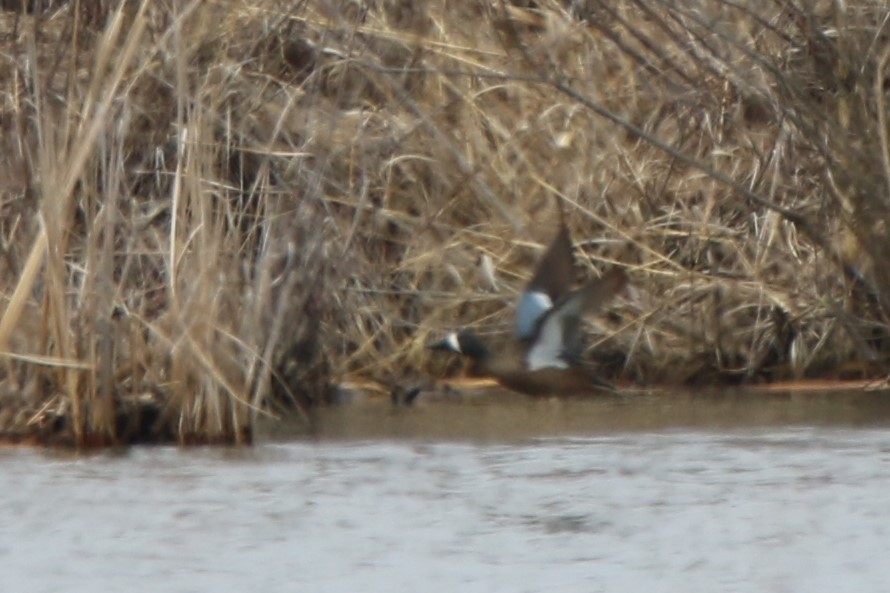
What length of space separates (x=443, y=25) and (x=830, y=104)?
224 centimetres

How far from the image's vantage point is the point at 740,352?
8336mm

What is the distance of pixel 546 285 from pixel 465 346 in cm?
41

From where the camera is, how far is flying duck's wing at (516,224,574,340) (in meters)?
8.02

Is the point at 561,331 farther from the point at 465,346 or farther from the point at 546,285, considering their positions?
the point at 465,346

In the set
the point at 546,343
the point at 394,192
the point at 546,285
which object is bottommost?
the point at 546,343

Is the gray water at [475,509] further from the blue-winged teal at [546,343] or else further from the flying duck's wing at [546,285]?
the flying duck's wing at [546,285]

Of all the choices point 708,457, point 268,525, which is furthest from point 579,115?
point 268,525

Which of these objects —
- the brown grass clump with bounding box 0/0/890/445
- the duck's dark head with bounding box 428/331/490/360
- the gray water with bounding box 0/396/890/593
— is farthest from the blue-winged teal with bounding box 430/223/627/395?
the gray water with bounding box 0/396/890/593

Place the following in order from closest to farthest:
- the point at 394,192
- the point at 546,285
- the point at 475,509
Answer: the point at 475,509 < the point at 546,285 < the point at 394,192

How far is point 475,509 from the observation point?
5.67m

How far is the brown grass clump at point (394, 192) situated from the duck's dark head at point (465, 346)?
325mm

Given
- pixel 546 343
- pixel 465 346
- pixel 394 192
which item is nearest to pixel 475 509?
pixel 546 343

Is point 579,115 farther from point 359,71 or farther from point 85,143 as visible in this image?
point 85,143

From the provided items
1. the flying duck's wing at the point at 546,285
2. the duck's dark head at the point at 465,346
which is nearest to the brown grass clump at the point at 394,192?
the duck's dark head at the point at 465,346
